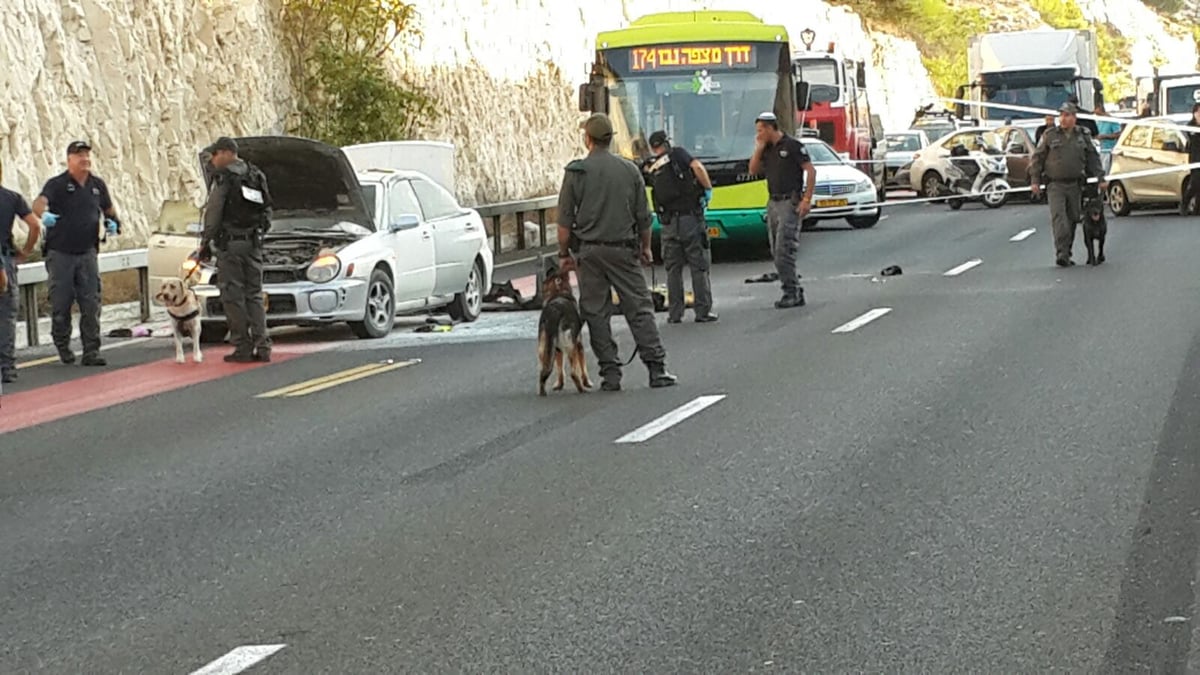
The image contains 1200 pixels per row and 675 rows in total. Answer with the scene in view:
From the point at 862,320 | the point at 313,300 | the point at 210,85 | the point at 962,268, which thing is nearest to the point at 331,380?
the point at 313,300

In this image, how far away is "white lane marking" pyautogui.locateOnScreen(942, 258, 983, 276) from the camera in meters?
24.0

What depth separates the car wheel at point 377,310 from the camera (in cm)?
1898

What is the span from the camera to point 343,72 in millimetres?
33656

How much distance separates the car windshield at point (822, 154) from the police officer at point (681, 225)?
633 inches

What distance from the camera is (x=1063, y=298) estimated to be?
19938mm

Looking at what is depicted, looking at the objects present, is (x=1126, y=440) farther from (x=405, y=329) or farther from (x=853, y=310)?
(x=405, y=329)

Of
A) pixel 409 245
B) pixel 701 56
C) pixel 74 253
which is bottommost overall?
pixel 409 245

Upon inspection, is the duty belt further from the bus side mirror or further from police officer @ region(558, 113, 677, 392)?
the bus side mirror

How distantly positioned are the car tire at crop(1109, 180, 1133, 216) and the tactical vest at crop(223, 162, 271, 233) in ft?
67.1

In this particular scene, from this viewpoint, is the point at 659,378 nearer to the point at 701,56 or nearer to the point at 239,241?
the point at 239,241

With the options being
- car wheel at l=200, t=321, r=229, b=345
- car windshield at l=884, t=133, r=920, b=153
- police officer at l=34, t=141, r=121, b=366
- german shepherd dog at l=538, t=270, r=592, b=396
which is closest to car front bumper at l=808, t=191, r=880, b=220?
car wheel at l=200, t=321, r=229, b=345

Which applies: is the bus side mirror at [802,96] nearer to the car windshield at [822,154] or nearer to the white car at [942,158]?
the car windshield at [822,154]

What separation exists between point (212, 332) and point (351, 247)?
1.96 m

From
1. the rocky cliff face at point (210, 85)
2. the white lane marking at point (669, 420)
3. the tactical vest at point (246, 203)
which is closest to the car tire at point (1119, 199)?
the rocky cliff face at point (210, 85)
